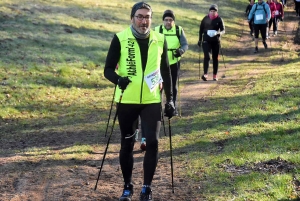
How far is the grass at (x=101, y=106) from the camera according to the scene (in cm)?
758

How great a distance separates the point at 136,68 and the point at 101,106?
781 centimetres

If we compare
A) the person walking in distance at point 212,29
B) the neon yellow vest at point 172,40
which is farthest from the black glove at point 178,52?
the person walking in distance at point 212,29

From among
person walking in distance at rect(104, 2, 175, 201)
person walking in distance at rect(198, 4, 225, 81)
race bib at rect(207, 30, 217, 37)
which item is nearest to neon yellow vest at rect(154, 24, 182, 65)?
person walking in distance at rect(198, 4, 225, 81)

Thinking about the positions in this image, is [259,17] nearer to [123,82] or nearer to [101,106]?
[101,106]

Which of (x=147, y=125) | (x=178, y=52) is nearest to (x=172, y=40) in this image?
(x=178, y=52)

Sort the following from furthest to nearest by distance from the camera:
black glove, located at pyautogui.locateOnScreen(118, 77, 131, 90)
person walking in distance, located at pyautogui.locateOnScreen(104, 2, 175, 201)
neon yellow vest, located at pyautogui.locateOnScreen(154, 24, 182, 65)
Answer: neon yellow vest, located at pyautogui.locateOnScreen(154, 24, 182, 65) < person walking in distance, located at pyautogui.locateOnScreen(104, 2, 175, 201) < black glove, located at pyautogui.locateOnScreen(118, 77, 131, 90)

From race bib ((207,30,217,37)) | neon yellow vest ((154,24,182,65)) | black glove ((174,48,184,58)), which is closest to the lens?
black glove ((174,48,184,58))

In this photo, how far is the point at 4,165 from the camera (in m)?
8.18

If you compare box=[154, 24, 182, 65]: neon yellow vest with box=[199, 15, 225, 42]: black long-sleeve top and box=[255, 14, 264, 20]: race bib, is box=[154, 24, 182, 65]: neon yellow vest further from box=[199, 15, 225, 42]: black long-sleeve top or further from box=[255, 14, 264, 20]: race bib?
box=[255, 14, 264, 20]: race bib

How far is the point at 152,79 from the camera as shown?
6039 millimetres

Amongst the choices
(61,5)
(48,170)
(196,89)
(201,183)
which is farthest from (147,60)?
(61,5)

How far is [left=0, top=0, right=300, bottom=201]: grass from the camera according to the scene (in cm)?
758

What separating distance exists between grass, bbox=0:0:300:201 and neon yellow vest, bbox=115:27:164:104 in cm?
168

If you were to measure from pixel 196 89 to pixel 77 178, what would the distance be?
863cm
